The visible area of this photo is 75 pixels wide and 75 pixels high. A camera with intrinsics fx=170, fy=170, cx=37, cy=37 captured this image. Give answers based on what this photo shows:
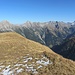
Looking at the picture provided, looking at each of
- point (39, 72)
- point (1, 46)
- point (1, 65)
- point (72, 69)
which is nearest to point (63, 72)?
point (72, 69)

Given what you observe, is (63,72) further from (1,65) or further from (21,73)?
(1,65)

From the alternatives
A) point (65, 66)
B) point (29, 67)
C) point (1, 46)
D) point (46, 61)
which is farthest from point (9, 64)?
point (1, 46)

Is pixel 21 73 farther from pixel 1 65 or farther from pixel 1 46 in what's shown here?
pixel 1 46

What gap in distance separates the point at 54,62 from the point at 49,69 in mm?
2601

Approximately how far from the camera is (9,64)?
33.8 metres

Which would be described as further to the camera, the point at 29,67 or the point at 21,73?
the point at 29,67

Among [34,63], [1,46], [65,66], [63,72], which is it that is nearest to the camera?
[63,72]

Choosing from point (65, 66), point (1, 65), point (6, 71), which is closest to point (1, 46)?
point (1, 65)

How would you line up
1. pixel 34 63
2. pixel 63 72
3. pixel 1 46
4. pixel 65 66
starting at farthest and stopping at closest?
pixel 1 46
pixel 34 63
pixel 65 66
pixel 63 72

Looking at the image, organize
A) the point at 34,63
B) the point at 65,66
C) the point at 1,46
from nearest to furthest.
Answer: the point at 65,66, the point at 34,63, the point at 1,46

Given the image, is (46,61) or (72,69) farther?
(46,61)

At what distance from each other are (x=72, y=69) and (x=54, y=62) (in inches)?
154

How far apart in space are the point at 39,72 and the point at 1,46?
35144mm

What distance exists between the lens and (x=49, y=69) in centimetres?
2956
